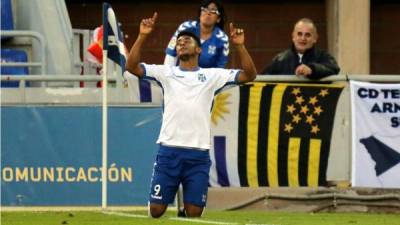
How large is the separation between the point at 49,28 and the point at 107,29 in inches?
127

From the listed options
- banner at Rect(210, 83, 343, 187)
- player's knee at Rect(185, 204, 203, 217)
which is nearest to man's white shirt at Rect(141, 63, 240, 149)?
player's knee at Rect(185, 204, 203, 217)

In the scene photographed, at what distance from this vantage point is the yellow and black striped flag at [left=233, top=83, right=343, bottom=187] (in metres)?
16.0

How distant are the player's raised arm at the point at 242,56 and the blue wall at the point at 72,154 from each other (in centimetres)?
207

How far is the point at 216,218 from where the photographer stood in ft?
45.7

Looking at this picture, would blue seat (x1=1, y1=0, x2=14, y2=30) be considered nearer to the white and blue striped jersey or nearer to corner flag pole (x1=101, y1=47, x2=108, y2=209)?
corner flag pole (x1=101, y1=47, x2=108, y2=209)

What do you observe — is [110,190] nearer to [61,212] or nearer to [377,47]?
[61,212]

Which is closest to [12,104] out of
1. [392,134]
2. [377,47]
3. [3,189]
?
[3,189]

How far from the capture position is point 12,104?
15.6 m

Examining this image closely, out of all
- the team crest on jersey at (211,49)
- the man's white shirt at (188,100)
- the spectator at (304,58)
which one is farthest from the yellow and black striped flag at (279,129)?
the man's white shirt at (188,100)

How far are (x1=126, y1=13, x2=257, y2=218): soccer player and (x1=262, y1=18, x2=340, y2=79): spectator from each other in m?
2.37

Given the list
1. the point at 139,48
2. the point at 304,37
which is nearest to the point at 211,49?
the point at 304,37

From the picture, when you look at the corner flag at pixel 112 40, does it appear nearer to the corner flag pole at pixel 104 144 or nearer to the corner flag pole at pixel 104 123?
the corner flag pole at pixel 104 123

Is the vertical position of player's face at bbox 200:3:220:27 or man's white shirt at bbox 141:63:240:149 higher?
player's face at bbox 200:3:220:27

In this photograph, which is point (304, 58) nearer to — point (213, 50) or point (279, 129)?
point (279, 129)
